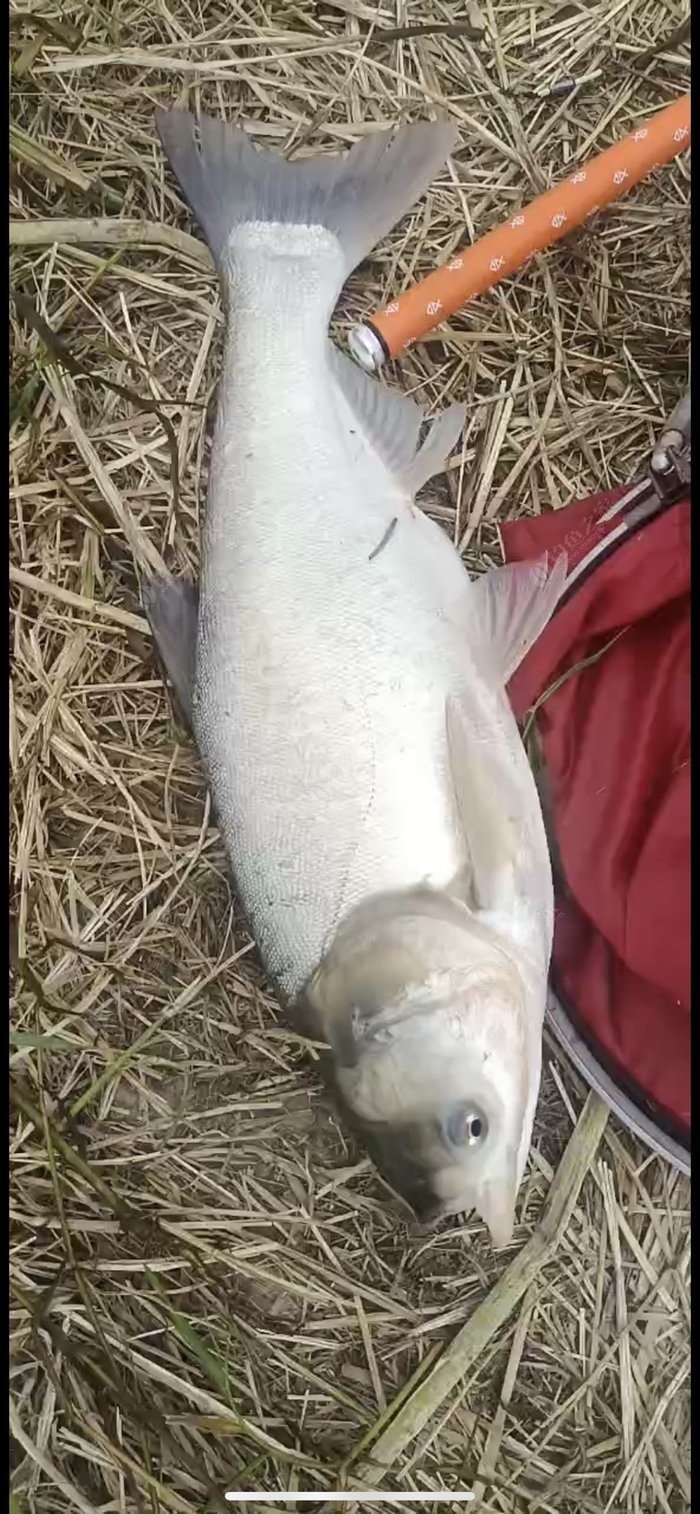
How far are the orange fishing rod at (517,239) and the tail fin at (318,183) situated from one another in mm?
101

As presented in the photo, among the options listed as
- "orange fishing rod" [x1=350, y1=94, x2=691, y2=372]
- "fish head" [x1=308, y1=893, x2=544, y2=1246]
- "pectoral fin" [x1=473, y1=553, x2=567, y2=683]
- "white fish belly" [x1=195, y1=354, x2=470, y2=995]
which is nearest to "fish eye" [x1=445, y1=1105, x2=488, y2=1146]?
"fish head" [x1=308, y1=893, x2=544, y2=1246]

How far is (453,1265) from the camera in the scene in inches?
64.4

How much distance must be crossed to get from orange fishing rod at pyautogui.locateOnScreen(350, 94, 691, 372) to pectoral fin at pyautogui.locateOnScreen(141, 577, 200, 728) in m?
0.40

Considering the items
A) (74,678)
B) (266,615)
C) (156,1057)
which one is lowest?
(156,1057)

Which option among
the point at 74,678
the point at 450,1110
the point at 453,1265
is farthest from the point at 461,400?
the point at 453,1265

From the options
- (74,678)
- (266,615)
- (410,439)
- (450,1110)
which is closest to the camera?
(450,1110)

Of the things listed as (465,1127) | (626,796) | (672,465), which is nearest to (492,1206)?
(465,1127)

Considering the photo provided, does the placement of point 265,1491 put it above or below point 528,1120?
below

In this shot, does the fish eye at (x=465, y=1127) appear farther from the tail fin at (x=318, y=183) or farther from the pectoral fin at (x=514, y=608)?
the tail fin at (x=318, y=183)

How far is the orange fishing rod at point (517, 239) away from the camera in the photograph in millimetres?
1623

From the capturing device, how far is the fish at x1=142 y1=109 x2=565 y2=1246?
1357mm

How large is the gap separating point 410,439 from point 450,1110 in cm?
84

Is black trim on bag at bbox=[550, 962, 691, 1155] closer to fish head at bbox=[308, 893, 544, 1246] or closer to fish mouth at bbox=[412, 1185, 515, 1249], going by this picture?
fish head at bbox=[308, 893, 544, 1246]
